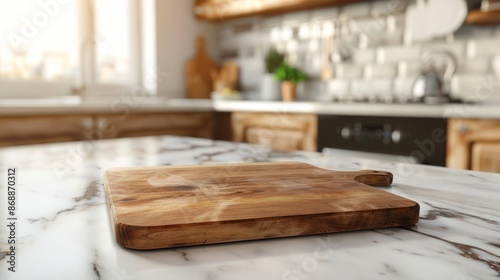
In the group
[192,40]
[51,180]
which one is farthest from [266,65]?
[51,180]

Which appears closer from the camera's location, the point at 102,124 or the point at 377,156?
the point at 377,156

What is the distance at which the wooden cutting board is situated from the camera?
402mm

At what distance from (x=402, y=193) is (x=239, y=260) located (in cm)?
34

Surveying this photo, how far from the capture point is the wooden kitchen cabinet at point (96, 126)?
2043 mm

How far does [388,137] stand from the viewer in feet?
6.45

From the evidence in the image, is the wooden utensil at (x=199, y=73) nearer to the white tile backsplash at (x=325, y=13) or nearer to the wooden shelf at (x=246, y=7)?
the wooden shelf at (x=246, y=7)

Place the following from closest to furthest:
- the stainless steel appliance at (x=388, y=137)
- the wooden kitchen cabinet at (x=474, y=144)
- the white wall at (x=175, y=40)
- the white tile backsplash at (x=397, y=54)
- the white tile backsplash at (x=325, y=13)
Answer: the wooden kitchen cabinet at (x=474, y=144)
the stainless steel appliance at (x=388, y=137)
the white tile backsplash at (x=397, y=54)
the white tile backsplash at (x=325, y=13)
the white wall at (x=175, y=40)

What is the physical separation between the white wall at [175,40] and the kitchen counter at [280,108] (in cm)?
55

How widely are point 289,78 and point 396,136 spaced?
3.50 ft

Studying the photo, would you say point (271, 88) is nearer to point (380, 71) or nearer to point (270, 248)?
point (380, 71)

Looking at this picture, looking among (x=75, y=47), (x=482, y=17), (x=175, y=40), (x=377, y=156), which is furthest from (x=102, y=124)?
(x=482, y=17)

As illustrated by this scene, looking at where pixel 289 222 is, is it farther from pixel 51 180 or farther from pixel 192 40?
pixel 192 40

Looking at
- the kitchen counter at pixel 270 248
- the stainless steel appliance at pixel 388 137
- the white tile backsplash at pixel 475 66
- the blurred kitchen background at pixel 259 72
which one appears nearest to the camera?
the kitchen counter at pixel 270 248

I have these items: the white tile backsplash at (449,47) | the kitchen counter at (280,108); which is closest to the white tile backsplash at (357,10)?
the white tile backsplash at (449,47)
